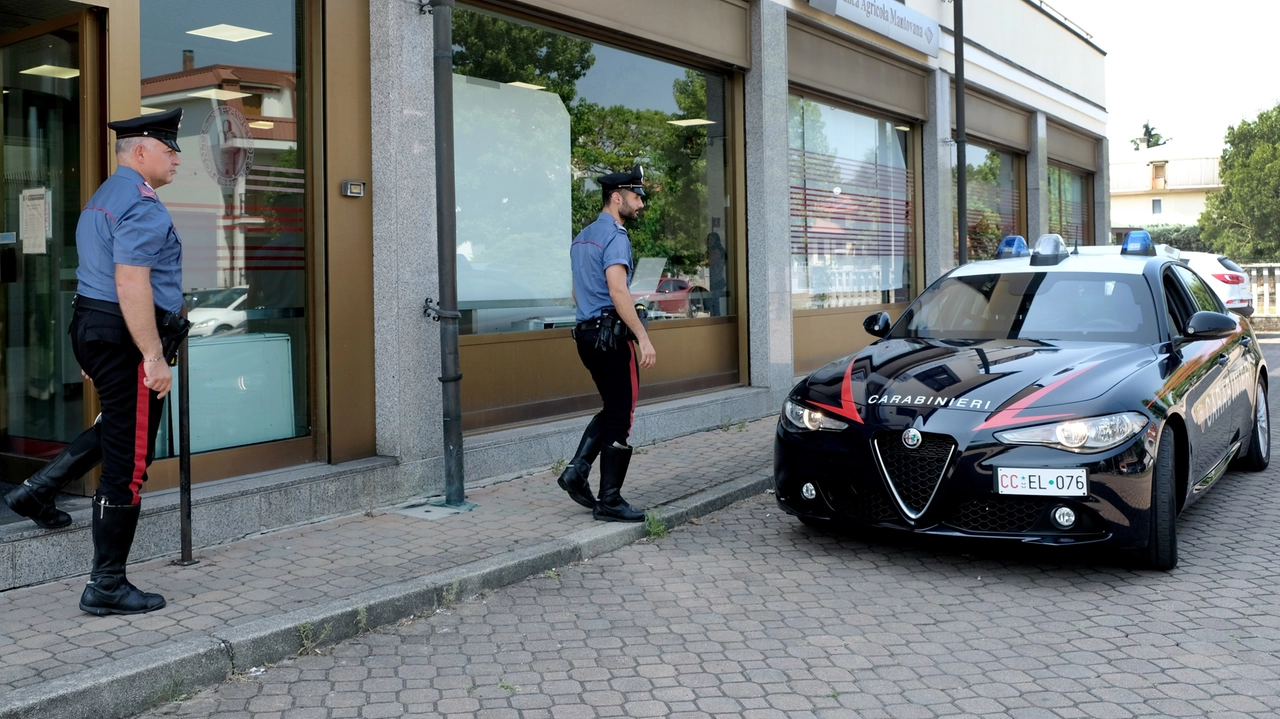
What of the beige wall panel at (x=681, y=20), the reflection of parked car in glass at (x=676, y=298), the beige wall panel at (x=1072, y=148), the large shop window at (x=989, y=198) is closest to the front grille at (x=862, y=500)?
the beige wall panel at (x=681, y=20)

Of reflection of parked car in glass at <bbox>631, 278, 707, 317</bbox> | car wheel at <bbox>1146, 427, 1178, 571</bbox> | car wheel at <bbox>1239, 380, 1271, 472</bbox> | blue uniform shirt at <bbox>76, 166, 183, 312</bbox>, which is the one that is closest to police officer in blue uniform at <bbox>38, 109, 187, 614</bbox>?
blue uniform shirt at <bbox>76, 166, 183, 312</bbox>

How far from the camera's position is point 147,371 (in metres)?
4.45

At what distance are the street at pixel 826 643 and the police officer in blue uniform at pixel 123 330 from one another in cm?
86

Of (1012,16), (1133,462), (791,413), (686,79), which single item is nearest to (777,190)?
(686,79)

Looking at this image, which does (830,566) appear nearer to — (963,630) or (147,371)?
(963,630)

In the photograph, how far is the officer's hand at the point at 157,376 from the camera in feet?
14.6

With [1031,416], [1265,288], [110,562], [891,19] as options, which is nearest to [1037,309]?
[1031,416]

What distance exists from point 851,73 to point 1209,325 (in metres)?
7.62

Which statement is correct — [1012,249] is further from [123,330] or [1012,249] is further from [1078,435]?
[123,330]

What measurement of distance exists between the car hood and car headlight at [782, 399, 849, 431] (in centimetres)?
5

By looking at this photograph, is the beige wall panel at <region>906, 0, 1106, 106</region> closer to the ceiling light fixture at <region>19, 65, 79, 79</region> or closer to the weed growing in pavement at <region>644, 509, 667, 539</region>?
the weed growing in pavement at <region>644, 509, 667, 539</region>

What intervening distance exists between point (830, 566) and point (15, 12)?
5.03 meters

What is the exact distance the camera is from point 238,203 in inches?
258

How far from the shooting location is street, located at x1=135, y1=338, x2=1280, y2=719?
12.7ft
